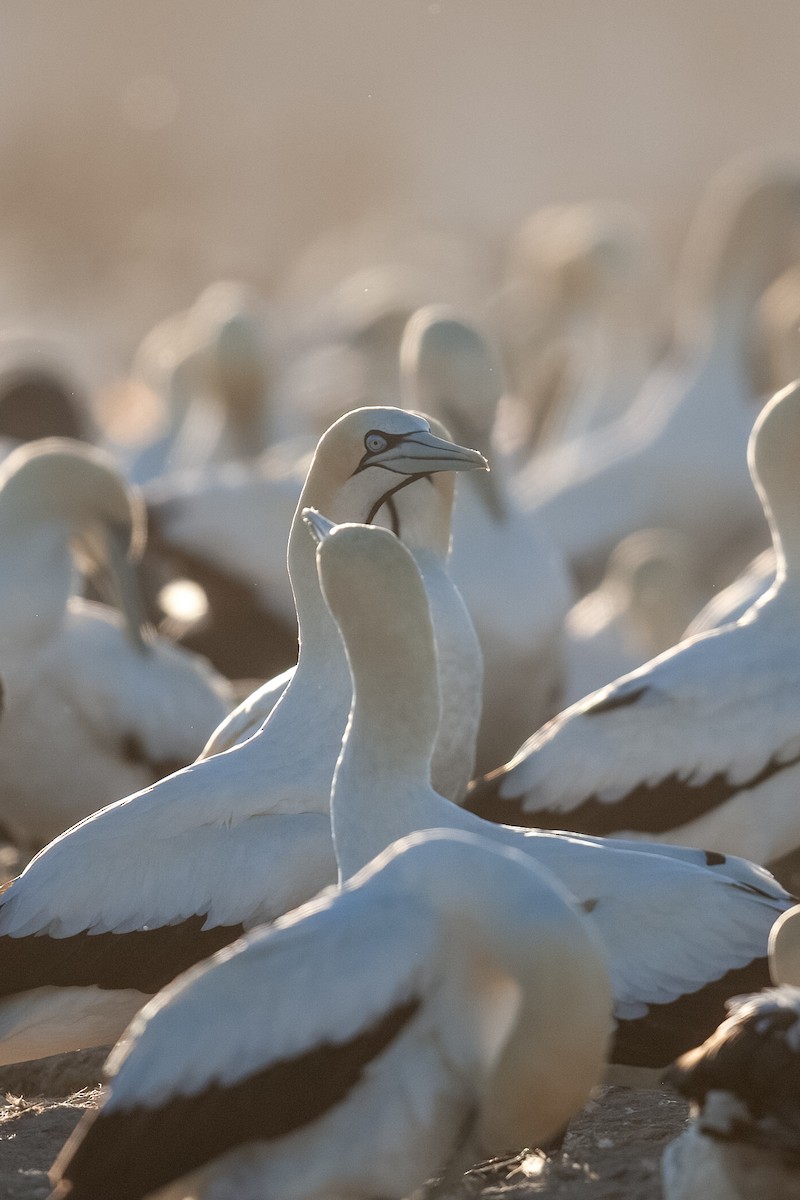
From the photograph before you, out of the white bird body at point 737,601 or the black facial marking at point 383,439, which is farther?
the white bird body at point 737,601

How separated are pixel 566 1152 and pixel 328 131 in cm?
6467

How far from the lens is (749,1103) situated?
415 cm

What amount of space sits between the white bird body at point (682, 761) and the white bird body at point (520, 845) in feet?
2.93

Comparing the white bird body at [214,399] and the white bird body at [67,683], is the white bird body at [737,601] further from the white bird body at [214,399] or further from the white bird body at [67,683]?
the white bird body at [214,399]

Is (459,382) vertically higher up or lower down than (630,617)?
higher up

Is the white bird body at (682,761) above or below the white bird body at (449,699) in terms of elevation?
below

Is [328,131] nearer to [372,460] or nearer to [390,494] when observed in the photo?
[390,494]

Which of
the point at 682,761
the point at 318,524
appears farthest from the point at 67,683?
the point at 318,524

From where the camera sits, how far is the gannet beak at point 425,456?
20.9 feet

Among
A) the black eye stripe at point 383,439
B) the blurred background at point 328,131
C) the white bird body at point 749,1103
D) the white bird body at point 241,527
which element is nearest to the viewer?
the white bird body at point 749,1103

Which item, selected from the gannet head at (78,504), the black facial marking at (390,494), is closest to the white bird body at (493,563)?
the gannet head at (78,504)

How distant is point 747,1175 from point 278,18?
80466mm

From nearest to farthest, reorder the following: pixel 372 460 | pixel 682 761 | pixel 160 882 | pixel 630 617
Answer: pixel 160 882 → pixel 372 460 → pixel 682 761 → pixel 630 617

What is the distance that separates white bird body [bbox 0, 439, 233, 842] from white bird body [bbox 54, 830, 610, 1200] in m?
4.00
